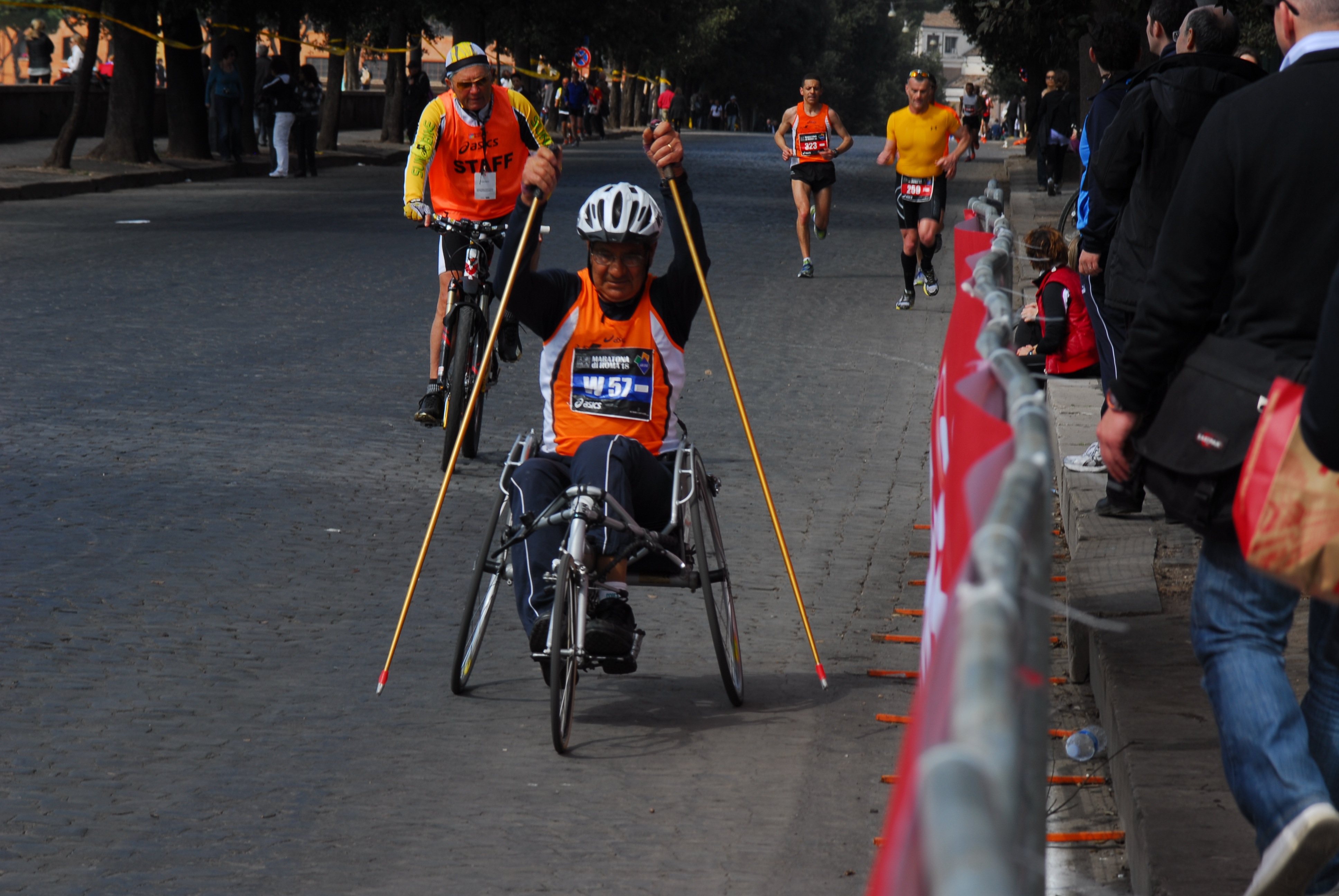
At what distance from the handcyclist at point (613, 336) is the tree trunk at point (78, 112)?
20.7m

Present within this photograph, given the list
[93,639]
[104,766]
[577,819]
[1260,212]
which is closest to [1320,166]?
[1260,212]

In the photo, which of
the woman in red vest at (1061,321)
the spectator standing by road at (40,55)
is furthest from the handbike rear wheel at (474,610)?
the spectator standing by road at (40,55)

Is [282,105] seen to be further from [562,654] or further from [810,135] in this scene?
[562,654]

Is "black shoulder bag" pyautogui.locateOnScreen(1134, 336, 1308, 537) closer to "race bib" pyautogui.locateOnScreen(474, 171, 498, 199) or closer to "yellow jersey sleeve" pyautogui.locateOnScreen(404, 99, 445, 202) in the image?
"yellow jersey sleeve" pyautogui.locateOnScreen(404, 99, 445, 202)

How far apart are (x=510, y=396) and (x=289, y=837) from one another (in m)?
6.07

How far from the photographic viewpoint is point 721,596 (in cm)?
535

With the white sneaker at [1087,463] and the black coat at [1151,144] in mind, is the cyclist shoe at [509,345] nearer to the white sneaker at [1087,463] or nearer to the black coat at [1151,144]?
the white sneaker at [1087,463]

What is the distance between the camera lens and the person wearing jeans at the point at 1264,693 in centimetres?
305

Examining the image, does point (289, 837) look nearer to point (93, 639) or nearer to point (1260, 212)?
point (93, 639)

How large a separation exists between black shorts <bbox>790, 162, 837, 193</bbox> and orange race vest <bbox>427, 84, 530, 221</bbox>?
25.3 feet

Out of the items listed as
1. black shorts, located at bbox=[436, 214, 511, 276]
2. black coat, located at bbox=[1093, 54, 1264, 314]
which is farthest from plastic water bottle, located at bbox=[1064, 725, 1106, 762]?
black shorts, located at bbox=[436, 214, 511, 276]

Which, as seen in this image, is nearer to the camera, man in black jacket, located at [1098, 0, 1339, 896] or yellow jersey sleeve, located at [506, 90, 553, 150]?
man in black jacket, located at [1098, 0, 1339, 896]

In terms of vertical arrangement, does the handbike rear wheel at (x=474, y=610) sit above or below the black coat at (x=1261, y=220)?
below

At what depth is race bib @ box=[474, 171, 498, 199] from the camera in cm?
898
